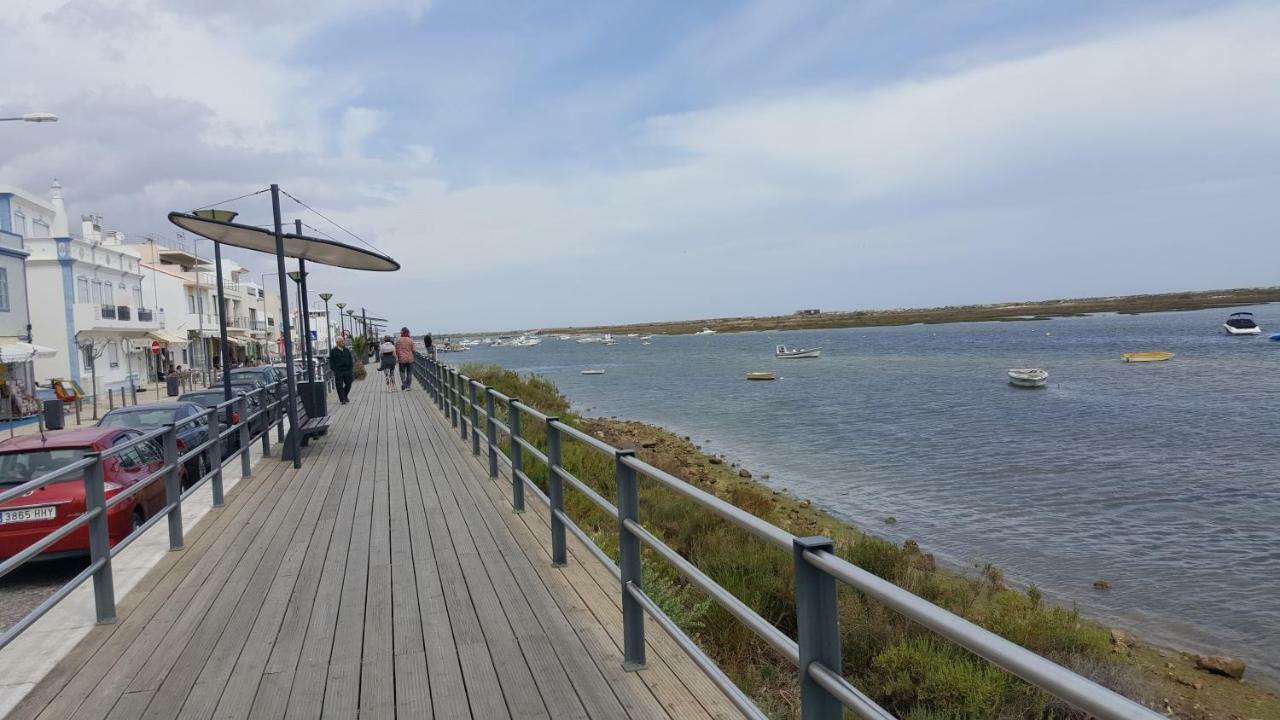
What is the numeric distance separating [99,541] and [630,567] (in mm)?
3095

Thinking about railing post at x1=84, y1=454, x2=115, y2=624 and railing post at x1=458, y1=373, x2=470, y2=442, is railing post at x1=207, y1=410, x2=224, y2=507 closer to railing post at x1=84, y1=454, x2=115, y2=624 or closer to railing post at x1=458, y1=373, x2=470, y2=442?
railing post at x1=84, y1=454, x2=115, y2=624

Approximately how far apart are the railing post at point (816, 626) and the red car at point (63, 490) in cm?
665

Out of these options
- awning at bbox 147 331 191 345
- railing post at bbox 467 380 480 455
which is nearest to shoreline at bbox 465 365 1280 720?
railing post at bbox 467 380 480 455

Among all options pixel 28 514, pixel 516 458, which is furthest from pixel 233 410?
pixel 516 458

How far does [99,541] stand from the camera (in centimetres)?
477

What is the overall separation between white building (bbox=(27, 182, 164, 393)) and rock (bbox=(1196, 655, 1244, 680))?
32.7m

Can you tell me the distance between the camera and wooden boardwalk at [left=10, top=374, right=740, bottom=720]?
3721mm

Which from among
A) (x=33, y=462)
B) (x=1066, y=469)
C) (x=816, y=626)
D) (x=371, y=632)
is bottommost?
(x=1066, y=469)

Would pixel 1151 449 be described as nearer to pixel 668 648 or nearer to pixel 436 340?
pixel 668 648

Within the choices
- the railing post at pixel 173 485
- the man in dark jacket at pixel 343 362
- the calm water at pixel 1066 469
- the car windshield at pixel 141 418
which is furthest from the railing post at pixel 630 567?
the man in dark jacket at pixel 343 362

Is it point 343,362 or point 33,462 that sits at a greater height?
point 343,362

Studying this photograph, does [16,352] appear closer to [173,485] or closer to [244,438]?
[244,438]

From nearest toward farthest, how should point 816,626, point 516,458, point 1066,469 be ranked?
point 816,626 < point 516,458 < point 1066,469

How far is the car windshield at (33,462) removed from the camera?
786cm
